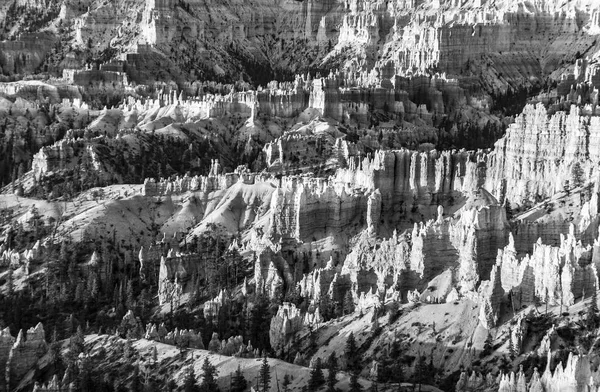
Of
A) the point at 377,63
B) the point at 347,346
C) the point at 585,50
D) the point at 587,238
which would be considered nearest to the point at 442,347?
the point at 347,346

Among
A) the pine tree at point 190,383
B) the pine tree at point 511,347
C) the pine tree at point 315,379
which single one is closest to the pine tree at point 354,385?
the pine tree at point 315,379

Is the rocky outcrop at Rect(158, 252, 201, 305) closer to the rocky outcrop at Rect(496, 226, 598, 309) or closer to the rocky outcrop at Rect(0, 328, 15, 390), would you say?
the rocky outcrop at Rect(0, 328, 15, 390)

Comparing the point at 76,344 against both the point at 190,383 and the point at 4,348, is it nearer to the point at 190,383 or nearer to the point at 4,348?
the point at 4,348

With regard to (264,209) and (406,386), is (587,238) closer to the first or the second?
(406,386)

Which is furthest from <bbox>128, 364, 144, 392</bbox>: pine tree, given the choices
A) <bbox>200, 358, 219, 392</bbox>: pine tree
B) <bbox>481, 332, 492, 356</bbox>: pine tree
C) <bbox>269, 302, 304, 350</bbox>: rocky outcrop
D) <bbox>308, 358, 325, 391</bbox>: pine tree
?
<bbox>481, 332, 492, 356</bbox>: pine tree

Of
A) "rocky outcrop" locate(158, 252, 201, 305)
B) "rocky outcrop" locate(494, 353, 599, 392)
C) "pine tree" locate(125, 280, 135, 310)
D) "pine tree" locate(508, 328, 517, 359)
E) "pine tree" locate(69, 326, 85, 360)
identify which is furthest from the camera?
"rocky outcrop" locate(158, 252, 201, 305)

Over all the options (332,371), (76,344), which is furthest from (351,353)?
(76,344)

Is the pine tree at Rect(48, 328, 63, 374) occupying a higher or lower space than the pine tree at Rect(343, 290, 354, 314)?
lower
